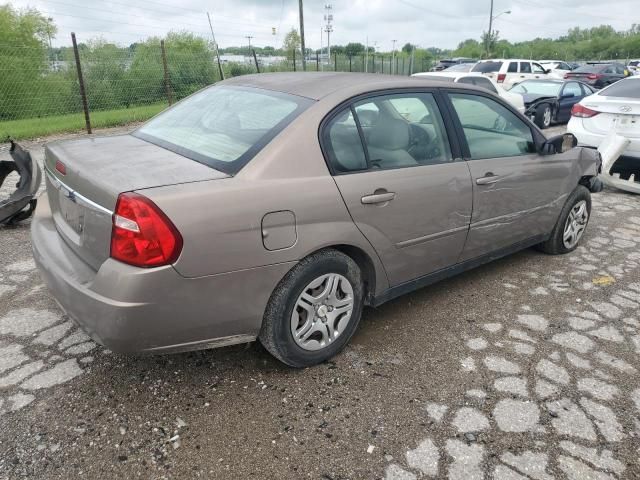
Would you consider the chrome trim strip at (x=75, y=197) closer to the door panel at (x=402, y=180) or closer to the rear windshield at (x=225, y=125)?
the rear windshield at (x=225, y=125)

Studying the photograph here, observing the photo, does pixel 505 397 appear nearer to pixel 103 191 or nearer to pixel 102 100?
pixel 103 191

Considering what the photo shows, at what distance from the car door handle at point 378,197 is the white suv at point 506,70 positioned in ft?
56.9

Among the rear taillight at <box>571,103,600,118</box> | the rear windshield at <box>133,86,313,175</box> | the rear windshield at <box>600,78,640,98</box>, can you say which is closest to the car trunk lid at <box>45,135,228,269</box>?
the rear windshield at <box>133,86,313,175</box>

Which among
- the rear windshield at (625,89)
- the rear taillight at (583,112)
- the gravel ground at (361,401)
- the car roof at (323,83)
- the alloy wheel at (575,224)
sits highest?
the car roof at (323,83)

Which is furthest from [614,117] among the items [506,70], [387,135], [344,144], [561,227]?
[506,70]

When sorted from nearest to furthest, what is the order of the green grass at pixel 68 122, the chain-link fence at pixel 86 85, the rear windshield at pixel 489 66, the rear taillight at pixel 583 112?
the rear taillight at pixel 583 112 → the green grass at pixel 68 122 → the chain-link fence at pixel 86 85 → the rear windshield at pixel 489 66

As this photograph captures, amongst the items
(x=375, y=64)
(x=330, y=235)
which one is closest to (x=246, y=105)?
(x=330, y=235)

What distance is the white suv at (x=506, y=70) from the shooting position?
19.0 m

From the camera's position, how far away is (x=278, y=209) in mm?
2420

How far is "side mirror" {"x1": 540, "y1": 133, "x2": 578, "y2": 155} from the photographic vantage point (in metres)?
3.92

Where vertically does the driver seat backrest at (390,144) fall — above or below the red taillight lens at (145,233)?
above

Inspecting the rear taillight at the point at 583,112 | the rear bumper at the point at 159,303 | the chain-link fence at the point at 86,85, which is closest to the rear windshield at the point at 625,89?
the rear taillight at the point at 583,112

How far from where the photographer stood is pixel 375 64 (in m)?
33.5

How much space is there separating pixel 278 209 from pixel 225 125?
30.9 inches
